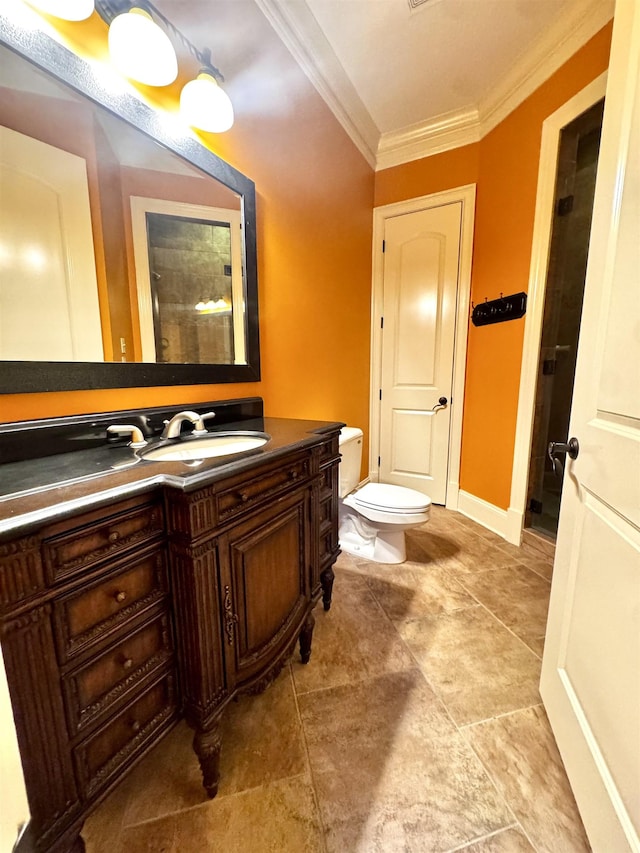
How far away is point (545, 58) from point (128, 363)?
256 cm

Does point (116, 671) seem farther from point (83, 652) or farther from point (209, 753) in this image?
point (209, 753)

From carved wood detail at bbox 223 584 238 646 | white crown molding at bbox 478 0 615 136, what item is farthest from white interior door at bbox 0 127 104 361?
white crown molding at bbox 478 0 615 136

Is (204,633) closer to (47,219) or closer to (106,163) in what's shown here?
(47,219)

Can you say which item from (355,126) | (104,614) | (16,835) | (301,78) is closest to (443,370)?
(355,126)

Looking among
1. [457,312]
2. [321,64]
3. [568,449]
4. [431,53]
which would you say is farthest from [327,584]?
[431,53]

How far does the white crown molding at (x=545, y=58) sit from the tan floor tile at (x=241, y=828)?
309 centimetres

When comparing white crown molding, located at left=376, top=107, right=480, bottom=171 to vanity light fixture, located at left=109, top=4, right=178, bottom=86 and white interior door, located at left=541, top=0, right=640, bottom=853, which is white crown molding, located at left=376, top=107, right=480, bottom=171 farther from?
vanity light fixture, located at left=109, top=4, right=178, bottom=86

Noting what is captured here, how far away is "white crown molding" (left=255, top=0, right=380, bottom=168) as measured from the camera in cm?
151

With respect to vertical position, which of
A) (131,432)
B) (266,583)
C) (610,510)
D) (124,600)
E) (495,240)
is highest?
(495,240)

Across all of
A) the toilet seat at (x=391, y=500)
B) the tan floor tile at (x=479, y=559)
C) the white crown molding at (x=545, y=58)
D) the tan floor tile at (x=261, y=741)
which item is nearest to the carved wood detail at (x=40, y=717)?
the tan floor tile at (x=261, y=741)

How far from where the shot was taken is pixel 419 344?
268 cm

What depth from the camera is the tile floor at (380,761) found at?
32.8 inches

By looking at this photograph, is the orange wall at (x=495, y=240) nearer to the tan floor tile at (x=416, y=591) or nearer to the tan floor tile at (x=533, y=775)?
the tan floor tile at (x=416, y=591)

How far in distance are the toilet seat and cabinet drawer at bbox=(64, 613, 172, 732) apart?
1266 mm
